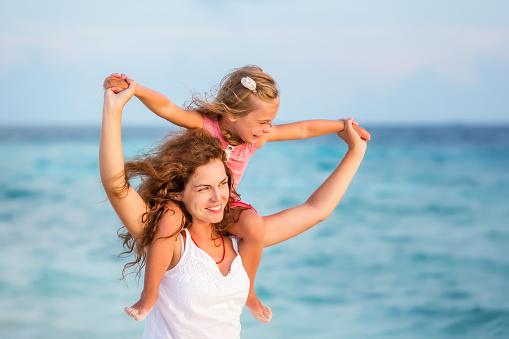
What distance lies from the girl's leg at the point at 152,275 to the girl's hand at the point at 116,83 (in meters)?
0.54

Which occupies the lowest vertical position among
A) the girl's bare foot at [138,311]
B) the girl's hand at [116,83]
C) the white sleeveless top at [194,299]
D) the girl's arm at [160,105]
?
the girl's bare foot at [138,311]

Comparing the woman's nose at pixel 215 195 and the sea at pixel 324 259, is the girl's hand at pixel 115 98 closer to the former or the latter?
the woman's nose at pixel 215 195

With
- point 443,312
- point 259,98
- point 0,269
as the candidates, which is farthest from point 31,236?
point 259,98

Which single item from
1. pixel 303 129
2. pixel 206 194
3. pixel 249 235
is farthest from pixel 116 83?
pixel 303 129

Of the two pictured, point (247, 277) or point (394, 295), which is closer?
point (247, 277)

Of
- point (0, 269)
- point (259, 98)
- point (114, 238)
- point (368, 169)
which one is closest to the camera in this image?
point (259, 98)

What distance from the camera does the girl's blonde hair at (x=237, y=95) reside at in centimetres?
315

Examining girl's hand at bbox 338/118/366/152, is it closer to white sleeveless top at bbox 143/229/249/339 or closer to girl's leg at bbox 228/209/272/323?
girl's leg at bbox 228/209/272/323

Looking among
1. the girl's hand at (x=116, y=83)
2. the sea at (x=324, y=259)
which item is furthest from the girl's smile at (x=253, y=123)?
the sea at (x=324, y=259)

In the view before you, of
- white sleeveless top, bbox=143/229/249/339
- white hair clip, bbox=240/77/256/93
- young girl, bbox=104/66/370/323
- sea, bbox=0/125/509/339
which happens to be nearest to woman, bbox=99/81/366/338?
white sleeveless top, bbox=143/229/249/339

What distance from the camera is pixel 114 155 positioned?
2344mm

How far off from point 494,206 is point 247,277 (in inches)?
606

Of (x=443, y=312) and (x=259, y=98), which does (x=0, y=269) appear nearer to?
(x=443, y=312)

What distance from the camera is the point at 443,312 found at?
11133mm
